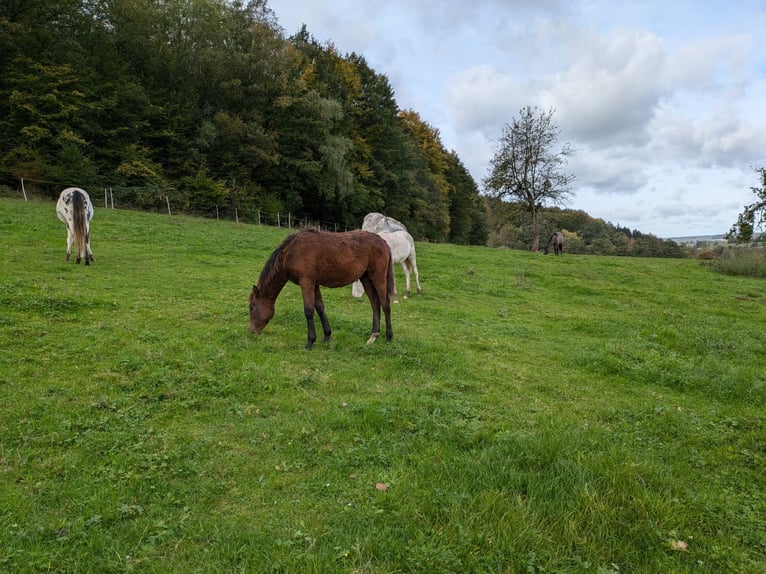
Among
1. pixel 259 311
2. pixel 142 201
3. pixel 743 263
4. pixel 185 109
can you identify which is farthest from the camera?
pixel 185 109

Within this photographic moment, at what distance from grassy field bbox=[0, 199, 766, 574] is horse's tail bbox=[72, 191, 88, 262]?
11.1ft

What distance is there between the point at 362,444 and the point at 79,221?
1233cm

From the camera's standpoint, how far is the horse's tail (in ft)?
39.5

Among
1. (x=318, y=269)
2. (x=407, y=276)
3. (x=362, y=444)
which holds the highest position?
(x=318, y=269)

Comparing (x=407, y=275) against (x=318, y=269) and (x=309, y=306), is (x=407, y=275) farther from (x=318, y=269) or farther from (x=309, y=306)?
(x=309, y=306)

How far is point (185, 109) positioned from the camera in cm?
3319

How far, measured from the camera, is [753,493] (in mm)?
3389

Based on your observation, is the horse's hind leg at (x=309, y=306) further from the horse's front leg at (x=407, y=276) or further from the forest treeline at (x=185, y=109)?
the forest treeline at (x=185, y=109)

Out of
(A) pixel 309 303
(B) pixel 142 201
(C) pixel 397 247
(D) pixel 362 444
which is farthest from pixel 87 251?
(B) pixel 142 201

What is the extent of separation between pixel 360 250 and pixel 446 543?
5.34m

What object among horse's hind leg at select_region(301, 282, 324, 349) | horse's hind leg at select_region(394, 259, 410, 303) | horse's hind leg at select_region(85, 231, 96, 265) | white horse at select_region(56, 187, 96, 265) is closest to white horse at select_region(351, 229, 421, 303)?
horse's hind leg at select_region(394, 259, 410, 303)

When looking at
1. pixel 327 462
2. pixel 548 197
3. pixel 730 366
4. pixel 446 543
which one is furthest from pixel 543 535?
pixel 548 197

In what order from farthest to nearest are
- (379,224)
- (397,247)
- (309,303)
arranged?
(379,224), (397,247), (309,303)

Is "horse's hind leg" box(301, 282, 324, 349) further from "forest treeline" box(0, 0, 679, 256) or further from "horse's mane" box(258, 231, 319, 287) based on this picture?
"forest treeline" box(0, 0, 679, 256)
